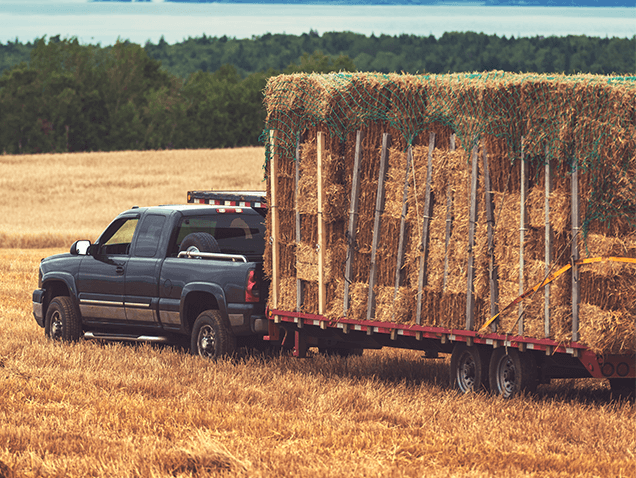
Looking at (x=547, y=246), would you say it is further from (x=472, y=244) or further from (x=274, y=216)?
(x=274, y=216)

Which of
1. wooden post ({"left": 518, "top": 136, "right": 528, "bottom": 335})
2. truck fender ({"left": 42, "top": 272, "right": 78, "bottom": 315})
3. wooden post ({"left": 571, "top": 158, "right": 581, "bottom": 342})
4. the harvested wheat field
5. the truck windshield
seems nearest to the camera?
wooden post ({"left": 571, "top": 158, "right": 581, "bottom": 342})

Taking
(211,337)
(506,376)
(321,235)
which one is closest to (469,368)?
(506,376)

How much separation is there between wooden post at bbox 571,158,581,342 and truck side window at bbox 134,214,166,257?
19.1 ft

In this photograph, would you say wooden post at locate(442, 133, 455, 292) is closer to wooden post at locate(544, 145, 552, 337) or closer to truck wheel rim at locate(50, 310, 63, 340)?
wooden post at locate(544, 145, 552, 337)

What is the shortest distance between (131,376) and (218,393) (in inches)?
46.9

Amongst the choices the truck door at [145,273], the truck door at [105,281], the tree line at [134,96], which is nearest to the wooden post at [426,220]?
the truck door at [145,273]

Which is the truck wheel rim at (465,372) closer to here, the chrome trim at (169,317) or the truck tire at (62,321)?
the chrome trim at (169,317)

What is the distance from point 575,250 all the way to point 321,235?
2.94 m

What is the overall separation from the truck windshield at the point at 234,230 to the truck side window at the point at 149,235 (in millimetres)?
271

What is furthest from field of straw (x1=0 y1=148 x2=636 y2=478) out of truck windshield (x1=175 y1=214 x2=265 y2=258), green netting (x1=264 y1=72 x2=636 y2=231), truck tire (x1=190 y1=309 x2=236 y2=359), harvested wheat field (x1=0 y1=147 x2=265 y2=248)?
harvested wheat field (x1=0 y1=147 x2=265 y2=248)

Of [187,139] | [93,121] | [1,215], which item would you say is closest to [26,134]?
[93,121]

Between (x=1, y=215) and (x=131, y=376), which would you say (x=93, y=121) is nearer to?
(x=1, y=215)

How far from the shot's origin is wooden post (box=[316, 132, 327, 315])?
11688mm

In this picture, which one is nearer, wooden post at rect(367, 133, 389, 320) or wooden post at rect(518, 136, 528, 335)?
wooden post at rect(518, 136, 528, 335)
